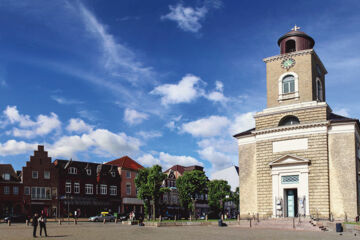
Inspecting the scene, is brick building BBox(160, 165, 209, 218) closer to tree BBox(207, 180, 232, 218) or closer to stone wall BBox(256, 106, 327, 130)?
tree BBox(207, 180, 232, 218)

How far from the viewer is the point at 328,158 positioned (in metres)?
39.0

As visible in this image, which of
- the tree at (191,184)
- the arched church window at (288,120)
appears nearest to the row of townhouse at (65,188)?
the tree at (191,184)

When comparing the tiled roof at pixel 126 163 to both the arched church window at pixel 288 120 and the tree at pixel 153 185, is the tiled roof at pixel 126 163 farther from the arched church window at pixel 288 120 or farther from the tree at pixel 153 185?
the arched church window at pixel 288 120

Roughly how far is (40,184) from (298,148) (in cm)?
4292

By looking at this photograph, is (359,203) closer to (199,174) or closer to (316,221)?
(316,221)

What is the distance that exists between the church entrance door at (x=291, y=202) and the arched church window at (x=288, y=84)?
33.1 ft

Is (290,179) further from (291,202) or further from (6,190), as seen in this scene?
(6,190)

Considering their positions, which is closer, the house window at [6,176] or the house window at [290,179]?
the house window at [290,179]

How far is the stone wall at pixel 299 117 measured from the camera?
39866mm

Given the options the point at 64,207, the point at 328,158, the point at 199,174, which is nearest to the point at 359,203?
the point at 328,158

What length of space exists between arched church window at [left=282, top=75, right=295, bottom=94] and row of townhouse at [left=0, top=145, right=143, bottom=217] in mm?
39739

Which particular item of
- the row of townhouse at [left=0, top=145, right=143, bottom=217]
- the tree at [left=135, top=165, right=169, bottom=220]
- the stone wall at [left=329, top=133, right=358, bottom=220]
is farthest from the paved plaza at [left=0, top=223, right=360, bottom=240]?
the row of townhouse at [left=0, top=145, right=143, bottom=217]

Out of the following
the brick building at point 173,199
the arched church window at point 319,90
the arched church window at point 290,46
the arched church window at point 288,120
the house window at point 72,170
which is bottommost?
the brick building at point 173,199

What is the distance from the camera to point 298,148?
132ft
